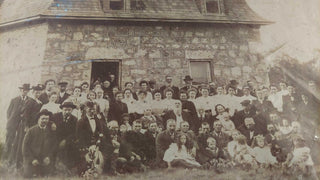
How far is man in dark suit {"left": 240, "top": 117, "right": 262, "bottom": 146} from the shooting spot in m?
3.21

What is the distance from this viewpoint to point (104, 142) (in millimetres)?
3078

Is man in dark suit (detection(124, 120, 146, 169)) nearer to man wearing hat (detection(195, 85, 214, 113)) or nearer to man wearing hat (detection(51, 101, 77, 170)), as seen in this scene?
man wearing hat (detection(51, 101, 77, 170))

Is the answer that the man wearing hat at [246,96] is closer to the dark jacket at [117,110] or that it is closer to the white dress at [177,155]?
the white dress at [177,155]

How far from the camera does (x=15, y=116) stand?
126 inches

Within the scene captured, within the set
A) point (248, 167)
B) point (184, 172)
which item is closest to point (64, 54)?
point (184, 172)

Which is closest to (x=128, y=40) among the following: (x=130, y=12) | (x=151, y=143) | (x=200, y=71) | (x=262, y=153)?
(x=130, y=12)

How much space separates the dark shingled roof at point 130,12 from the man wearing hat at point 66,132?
1.20 m

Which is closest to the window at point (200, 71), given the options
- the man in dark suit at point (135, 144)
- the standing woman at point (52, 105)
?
the man in dark suit at point (135, 144)

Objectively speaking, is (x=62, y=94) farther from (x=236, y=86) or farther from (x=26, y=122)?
(x=236, y=86)

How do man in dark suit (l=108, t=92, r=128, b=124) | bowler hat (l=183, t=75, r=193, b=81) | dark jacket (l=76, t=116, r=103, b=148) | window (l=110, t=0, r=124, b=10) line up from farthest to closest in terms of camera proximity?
window (l=110, t=0, r=124, b=10), bowler hat (l=183, t=75, r=193, b=81), man in dark suit (l=108, t=92, r=128, b=124), dark jacket (l=76, t=116, r=103, b=148)

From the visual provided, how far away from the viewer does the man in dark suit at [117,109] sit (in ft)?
10.4

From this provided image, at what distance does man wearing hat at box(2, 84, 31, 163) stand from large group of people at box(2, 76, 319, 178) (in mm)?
12

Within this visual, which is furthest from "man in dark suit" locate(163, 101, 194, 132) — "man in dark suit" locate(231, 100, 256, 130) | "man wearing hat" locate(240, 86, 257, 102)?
"man wearing hat" locate(240, 86, 257, 102)

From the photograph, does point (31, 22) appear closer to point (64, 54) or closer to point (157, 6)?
point (64, 54)
